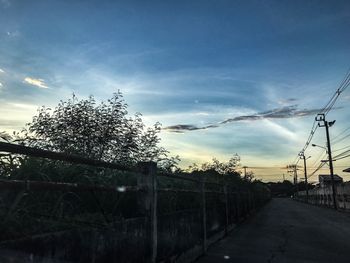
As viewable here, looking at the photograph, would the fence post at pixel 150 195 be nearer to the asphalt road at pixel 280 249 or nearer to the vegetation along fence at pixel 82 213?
Answer: the vegetation along fence at pixel 82 213

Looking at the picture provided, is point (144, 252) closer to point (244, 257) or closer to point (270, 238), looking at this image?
point (244, 257)

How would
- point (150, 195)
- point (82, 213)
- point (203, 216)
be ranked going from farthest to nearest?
point (203, 216) < point (150, 195) < point (82, 213)

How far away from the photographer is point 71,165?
643cm

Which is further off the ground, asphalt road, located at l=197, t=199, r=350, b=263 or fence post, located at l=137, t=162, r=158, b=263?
fence post, located at l=137, t=162, r=158, b=263

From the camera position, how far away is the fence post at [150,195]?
748 cm

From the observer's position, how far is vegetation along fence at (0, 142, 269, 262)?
14.1 ft

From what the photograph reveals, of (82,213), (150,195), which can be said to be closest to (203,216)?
(150,195)

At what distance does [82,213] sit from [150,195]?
1.48 meters

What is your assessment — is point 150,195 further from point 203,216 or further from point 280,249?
point 280,249

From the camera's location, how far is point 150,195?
758cm

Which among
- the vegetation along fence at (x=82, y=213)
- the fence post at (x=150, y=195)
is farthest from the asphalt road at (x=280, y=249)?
the fence post at (x=150, y=195)

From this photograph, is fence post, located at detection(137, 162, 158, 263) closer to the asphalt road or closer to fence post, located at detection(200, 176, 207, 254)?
the asphalt road

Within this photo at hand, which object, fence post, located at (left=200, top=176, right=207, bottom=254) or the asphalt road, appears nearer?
the asphalt road

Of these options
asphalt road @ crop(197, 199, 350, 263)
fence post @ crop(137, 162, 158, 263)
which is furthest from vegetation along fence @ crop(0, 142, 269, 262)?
asphalt road @ crop(197, 199, 350, 263)
